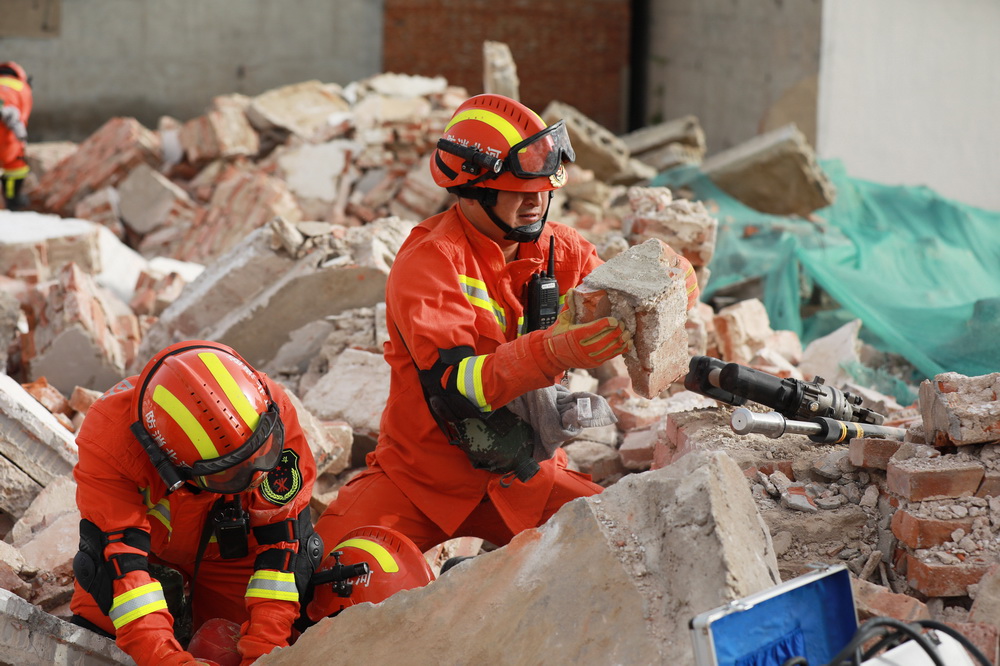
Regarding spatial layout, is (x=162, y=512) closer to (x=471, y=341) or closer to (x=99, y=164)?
(x=471, y=341)

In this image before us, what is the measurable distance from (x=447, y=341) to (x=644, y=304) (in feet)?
2.18

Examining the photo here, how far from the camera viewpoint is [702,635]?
6.79ft

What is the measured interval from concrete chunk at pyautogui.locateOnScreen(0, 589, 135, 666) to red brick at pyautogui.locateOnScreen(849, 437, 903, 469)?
251 centimetres

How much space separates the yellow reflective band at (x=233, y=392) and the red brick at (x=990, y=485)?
2.22m

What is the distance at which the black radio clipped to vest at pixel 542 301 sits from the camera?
3.54 metres

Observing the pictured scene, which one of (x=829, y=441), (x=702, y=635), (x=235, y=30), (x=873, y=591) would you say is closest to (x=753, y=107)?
(x=235, y=30)

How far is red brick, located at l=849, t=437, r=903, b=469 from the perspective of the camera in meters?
3.20

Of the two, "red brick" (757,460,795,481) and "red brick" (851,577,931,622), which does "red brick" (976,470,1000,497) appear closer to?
"red brick" (851,577,931,622)

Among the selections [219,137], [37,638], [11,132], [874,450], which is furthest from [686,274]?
[11,132]

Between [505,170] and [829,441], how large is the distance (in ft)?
4.77

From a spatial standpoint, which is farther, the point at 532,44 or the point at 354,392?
the point at 532,44

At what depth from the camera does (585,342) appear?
9.87 ft

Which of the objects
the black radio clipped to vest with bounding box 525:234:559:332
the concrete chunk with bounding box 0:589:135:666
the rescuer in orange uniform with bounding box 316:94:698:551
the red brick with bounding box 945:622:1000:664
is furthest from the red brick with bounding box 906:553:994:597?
the concrete chunk with bounding box 0:589:135:666

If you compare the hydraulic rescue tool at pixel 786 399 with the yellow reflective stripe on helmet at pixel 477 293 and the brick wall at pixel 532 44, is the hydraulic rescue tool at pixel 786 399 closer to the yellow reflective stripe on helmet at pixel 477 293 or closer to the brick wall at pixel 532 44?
the yellow reflective stripe on helmet at pixel 477 293
